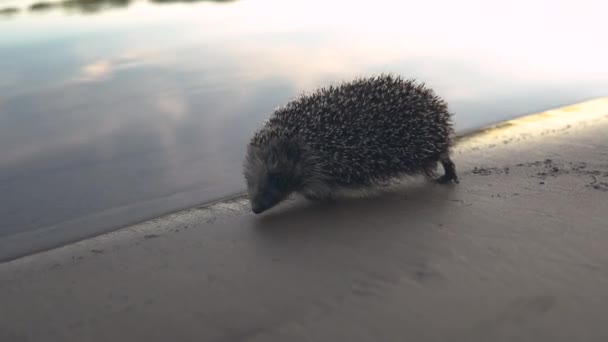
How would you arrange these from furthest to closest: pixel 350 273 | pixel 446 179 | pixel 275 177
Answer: pixel 446 179 → pixel 275 177 → pixel 350 273

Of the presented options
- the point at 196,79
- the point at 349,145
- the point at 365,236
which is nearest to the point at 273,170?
the point at 349,145

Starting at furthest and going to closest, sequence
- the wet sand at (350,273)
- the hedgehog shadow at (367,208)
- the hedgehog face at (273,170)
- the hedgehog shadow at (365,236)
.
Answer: the hedgehog face at (273,170), the hedgehog shadow at (367,208), the hedgehog shadow at (365,236), the wet sand at (350,273)

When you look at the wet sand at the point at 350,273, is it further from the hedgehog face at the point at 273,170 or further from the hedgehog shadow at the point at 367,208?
the hedgehog face at the point at 273,170

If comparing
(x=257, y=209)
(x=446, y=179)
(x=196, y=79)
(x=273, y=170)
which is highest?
(x=196, y=79)

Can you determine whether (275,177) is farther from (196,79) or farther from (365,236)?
(196,79)

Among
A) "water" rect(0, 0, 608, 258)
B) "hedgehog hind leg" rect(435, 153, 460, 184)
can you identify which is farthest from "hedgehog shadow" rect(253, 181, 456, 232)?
"water" rect(0, 0, 608, 258)


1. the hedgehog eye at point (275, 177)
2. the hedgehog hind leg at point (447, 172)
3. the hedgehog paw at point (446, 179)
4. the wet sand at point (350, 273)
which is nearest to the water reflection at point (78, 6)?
the hedgehog eye at point (275, 177)

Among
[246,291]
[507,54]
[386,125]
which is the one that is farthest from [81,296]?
[507,54]

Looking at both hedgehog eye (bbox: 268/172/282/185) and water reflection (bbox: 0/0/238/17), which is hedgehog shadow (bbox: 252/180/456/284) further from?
water reflection (bbox: 0/0/238/17)
